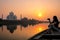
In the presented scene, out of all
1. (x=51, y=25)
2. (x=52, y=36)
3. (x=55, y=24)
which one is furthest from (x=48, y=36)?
(x=55, y=24)

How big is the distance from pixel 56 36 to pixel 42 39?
4.82ft

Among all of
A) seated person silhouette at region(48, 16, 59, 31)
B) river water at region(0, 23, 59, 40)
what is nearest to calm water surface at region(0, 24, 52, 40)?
river water at region(0, 23, 59, 40)

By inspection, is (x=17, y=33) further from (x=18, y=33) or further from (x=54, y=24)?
(x=54, y=24)

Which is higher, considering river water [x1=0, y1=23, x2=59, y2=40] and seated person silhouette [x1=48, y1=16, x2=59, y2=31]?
seated person silhouette [x1=48, y1=16, x2=59, y2=31]

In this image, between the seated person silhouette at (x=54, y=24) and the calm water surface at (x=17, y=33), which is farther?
the calm water surface at (x=17, y=33)

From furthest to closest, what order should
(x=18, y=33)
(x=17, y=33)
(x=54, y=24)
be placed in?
1. (x=17, y=33)
2. (x=18, y=33)
3. (x=54, y=24)

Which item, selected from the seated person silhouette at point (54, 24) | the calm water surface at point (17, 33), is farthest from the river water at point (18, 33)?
the seated person silhouette at point (54, 24)

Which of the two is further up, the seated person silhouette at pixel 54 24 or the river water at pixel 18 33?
the seated person silhouette at pixel 54 24

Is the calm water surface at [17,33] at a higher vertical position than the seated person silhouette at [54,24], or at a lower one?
lower

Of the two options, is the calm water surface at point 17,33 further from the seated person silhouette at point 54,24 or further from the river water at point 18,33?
the seated person silhouette at point 54,24

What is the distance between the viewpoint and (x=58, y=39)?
18.6m

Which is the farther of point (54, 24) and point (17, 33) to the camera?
point (17, 33)

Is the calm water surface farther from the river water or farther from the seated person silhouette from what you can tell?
the seated person silhouette

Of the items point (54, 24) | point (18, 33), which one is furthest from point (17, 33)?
point (54, 24)
